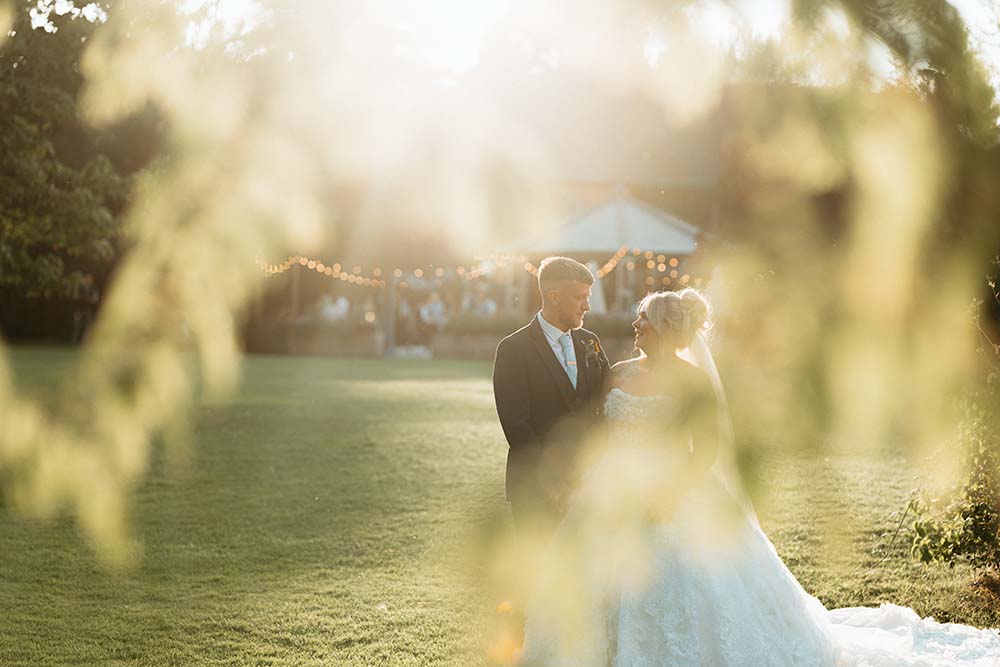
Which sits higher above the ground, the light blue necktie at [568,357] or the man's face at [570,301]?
the man's face at [570,301]

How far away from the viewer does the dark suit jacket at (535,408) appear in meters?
4.67

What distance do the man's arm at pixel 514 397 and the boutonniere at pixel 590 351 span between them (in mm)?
309

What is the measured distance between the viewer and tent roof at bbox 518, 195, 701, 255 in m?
26.8

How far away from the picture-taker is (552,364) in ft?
15.5

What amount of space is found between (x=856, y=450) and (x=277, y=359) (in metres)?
19.3

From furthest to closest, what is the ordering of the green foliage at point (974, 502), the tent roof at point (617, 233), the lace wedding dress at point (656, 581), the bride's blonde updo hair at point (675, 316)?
the tent roof at point (617, 233), the green foliage at point (974, 502), the bride's blonde updo hair at point (675, 316), the lace wedding dress at point (656, 581)

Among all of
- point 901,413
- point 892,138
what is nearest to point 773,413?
point 901,413

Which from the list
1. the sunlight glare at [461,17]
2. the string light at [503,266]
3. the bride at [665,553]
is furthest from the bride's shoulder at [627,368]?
the string light at [503,266]

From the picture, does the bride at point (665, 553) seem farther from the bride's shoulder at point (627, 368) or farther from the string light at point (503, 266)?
the string light at point (503, 266)

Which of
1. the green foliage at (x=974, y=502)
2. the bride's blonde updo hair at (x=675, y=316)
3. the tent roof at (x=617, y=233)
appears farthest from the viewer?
the tent roof at (x=617, y=233)

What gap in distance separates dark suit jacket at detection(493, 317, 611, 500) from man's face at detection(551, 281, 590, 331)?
0.46 ft

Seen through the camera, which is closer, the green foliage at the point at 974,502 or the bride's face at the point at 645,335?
the bride's face at the point at 645,335

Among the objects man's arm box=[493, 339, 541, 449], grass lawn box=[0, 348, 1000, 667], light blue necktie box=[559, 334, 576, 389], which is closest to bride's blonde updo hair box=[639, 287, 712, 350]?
light blue necktie box=[559, 334, 576, 389]

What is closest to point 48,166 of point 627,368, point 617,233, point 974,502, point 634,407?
point 627,368
